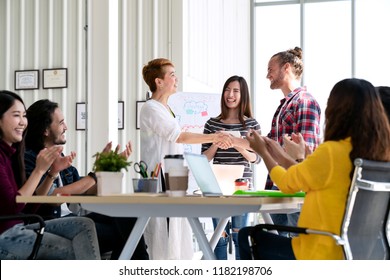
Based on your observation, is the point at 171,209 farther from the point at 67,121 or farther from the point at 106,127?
the point at 67,121

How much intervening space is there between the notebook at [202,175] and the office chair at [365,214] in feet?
0.93

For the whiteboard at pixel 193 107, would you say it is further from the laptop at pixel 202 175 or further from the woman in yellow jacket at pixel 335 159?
the woman in yellow jacket at pixel 335 159

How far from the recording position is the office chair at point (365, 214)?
2477mm

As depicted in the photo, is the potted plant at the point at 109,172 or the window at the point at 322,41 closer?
the potted plant at the point at 109,172

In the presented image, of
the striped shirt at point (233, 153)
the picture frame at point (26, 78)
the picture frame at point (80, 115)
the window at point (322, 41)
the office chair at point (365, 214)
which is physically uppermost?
the window at point (322, 41)

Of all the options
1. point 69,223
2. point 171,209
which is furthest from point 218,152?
point 171,209

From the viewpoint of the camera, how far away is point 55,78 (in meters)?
8.09

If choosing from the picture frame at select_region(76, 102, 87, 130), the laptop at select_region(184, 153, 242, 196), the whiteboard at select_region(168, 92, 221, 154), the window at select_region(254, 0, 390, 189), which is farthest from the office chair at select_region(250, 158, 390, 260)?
the window at select_region(254, 0, 390, 189)

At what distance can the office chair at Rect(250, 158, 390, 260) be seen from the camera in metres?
2.48

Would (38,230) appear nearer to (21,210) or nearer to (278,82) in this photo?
(21,210)

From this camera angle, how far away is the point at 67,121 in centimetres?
805

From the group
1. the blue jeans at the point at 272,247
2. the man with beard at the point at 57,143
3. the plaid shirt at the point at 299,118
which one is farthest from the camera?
the plaid shirt at the point at 299,118

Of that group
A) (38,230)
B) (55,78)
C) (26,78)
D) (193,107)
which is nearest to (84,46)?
(55,78)

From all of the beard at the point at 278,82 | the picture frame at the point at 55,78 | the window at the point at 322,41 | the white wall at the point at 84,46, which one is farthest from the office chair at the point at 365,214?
the window at the point at 322,41
